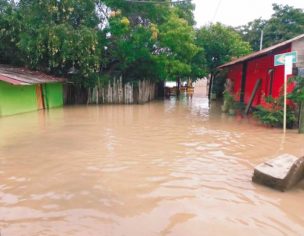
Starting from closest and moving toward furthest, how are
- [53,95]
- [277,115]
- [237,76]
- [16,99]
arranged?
[277,115], [16,99], [53,95], [237,76]

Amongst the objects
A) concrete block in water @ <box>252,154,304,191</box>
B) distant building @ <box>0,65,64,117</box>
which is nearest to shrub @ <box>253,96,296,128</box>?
concrete block in water @ <box>252,154,304,191</box>

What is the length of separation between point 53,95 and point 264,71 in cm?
1114

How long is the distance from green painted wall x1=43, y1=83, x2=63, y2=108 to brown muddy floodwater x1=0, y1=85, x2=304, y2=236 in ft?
24.5

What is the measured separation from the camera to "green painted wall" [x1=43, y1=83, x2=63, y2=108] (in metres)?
16.8

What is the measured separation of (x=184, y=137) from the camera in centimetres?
902

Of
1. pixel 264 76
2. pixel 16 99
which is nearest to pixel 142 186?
pixel 264 76

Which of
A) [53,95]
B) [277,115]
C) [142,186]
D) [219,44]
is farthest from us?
[219,44]

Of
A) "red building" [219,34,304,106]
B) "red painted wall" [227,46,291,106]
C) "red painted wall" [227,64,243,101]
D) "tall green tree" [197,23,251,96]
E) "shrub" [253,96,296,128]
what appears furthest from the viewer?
"tall green tree" [197,23,251,96]

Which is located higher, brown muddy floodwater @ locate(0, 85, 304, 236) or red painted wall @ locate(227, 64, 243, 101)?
red painted wall @ locate(227, 64, 243, 101)

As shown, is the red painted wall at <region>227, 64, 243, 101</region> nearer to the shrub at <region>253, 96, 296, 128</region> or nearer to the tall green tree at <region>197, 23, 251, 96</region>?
the tall green tree at <region>197, 23, 251, 96</region>

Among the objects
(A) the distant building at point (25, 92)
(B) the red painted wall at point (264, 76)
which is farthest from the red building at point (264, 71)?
(A) the distant building at point (25, 92)

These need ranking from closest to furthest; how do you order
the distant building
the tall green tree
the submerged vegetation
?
the distant building
the submerged vegetation
the tall green tree

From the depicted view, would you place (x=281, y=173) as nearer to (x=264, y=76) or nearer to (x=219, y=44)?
(x=264, y=76)

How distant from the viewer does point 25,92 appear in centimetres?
1501
